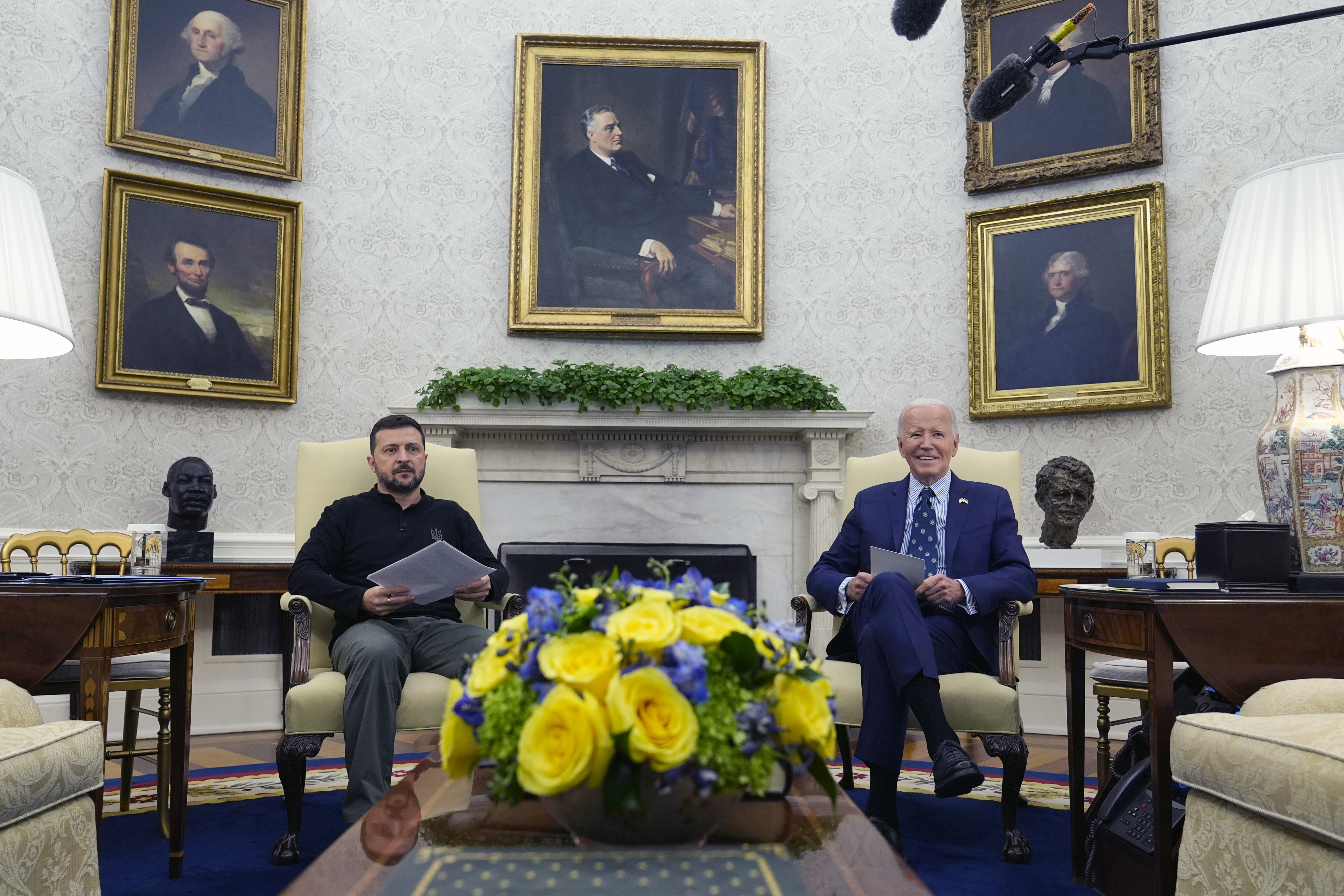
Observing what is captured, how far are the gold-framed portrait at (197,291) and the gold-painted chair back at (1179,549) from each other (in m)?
4.20

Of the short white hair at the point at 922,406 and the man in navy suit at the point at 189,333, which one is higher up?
the man in navy suit at the point at 189,333

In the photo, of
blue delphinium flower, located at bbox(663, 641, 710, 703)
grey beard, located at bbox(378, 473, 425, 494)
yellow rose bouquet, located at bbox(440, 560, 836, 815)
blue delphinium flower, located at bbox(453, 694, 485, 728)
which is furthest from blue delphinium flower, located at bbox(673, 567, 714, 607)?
grey beard, located at bbox(378, 473, 425, 494)

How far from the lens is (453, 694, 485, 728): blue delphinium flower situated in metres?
1.23

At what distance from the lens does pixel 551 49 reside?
17.6 ft

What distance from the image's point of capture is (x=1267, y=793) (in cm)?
172

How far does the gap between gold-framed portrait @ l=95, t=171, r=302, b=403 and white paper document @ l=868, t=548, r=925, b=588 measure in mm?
3381

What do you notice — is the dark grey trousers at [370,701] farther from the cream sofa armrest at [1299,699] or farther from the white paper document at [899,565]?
the cream sofa armrest at [1299,699]

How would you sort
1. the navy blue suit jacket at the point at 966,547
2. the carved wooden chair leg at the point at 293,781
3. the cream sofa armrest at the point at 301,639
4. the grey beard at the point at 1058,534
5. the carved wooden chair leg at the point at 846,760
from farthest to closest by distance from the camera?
the grey beard at the point at 1058,534
the carved wooden chair leg at the point at 846,760
the navy blue suit jacket at the point at 966,547
the cream sofa armrest at the point at 301,639
the carved wooden chair leg at the point at 293,781

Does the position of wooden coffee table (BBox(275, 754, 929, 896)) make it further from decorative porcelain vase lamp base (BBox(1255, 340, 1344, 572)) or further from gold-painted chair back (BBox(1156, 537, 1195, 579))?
gold-painted chair back (BBox(1156, 537, 1195, 579))

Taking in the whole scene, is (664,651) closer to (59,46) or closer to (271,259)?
(271,259)

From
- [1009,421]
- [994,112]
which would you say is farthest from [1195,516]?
[994,112]

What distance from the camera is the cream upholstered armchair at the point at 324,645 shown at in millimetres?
2617

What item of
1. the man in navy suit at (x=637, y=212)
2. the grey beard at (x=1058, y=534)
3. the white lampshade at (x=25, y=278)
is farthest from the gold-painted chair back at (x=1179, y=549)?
the white lampshade at (x=25, y=278)

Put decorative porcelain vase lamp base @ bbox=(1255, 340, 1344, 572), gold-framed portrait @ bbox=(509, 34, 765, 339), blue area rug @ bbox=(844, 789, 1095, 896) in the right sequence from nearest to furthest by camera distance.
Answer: decorative porcelain vase lamp base @ bbox=(1255, 340, 1344, 572)
blue area rug @ bbox=(844, 789, 1095, 896)
gold-framed portrait @ bbox=(509, 34, 765, 339)
